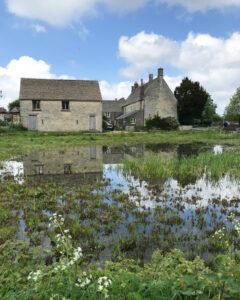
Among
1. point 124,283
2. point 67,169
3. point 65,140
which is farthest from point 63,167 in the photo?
point 65,140

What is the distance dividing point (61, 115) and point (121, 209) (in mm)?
43753

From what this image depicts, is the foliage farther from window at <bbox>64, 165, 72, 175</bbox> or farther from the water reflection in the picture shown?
window at <bbox>64, 165, 72, 175</bbox>

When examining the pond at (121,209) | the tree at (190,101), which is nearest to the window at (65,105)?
the tree at (190,101)

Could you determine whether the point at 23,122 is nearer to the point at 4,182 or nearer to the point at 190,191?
the point at 4,182

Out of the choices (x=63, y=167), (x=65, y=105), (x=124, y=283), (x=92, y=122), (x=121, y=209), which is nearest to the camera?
(x=124, y=283)

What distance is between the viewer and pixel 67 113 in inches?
2063

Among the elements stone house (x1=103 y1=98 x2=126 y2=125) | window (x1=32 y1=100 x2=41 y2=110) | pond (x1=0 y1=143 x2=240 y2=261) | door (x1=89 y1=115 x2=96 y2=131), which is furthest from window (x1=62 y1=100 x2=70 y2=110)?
stone house (x1=103 y1=98 x2=126 y2=125)

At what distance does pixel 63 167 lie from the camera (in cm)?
1823

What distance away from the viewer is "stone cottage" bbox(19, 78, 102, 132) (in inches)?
2016

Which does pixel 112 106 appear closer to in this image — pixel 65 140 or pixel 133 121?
pixel 133 121

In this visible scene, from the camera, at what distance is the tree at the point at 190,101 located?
66750 mm

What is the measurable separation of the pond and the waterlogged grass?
532 millimetres

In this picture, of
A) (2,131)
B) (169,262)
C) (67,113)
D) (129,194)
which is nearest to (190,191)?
(129,194)

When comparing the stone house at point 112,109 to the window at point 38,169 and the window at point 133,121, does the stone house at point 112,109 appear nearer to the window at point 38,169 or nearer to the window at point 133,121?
the window at point 133,121
